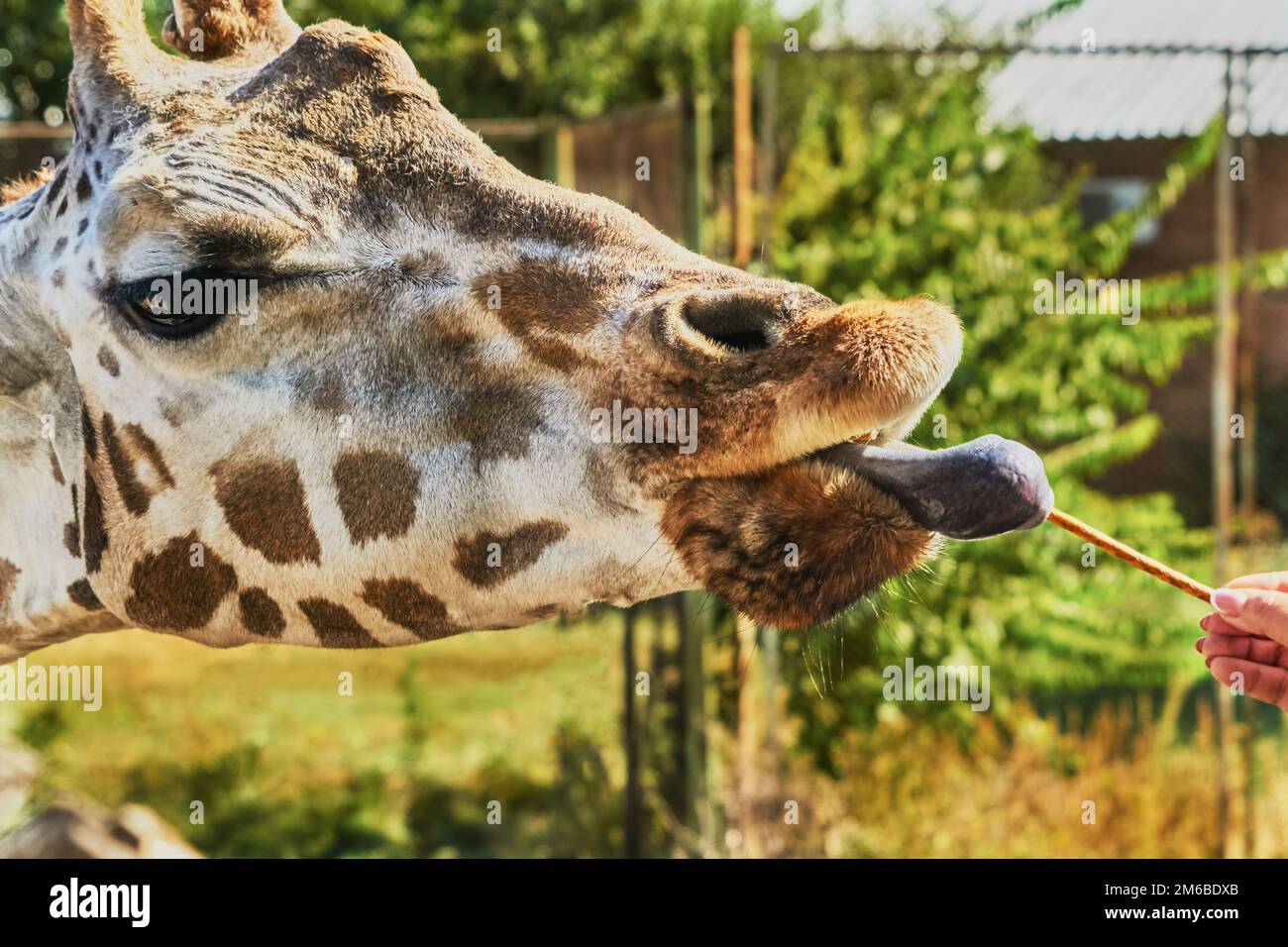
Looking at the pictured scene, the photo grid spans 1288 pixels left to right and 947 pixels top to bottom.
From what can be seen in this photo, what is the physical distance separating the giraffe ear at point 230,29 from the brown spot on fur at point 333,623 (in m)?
0.96

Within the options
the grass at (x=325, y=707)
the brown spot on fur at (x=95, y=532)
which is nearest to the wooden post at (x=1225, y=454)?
the grass at (x=325, y=707)

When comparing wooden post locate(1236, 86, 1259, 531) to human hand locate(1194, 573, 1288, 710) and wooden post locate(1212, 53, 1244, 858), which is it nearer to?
wooden post locate(1212, 53, 1244, 858)

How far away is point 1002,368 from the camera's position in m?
5.76

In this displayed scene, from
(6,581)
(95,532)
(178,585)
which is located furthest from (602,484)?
(6,581)

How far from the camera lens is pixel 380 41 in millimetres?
1987

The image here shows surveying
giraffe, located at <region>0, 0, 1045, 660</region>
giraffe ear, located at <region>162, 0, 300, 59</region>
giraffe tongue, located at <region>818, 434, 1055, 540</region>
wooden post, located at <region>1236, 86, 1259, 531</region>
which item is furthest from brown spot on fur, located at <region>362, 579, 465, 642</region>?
wooden post, located at <region>1236, 86, 1259, 531</region>

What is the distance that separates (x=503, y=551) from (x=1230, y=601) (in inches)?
49.9
